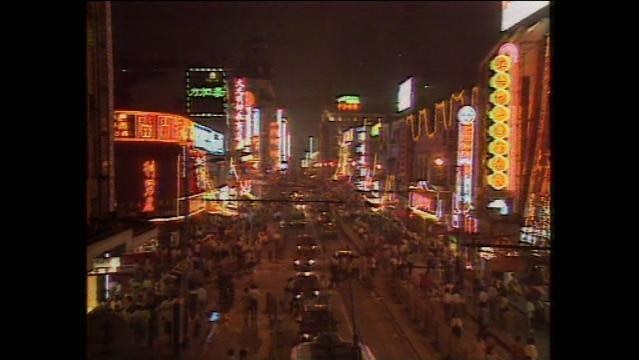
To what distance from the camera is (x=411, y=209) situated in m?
4.88

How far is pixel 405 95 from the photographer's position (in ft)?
23.2

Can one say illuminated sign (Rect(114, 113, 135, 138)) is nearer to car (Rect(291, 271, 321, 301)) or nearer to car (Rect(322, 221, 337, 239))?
car (Rect(291, 271, 321, 301))

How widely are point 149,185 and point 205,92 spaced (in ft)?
9.67

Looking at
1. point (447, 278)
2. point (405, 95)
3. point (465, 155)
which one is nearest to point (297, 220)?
point (447, 278)

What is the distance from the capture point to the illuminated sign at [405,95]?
6.87 m

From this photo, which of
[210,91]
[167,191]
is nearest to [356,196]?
[167,191]

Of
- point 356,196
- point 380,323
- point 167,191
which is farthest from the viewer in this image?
point 356,196

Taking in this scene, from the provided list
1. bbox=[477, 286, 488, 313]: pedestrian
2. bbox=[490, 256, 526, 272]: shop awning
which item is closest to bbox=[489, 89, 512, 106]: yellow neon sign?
bbox=[477, 286, 488, 313]: pedestrian

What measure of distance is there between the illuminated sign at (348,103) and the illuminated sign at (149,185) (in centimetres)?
263

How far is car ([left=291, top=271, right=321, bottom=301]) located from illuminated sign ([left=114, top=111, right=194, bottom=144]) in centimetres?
110

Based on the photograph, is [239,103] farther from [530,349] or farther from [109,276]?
[530,349]

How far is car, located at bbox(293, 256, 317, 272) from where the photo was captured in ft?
13.2
